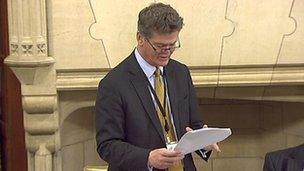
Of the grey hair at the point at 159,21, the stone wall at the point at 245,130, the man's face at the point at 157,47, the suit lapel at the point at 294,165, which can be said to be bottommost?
the stone wall at the point at 245,130

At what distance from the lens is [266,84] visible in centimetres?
280

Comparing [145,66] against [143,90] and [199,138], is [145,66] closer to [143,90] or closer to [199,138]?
[143,90]

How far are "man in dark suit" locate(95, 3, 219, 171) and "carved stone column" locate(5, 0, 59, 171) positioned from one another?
96 cm

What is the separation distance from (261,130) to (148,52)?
1.68 metres

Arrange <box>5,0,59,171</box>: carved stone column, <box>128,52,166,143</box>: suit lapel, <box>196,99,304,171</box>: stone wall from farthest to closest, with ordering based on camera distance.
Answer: <box>196,99,304,171</box>: stone wall
<box>5,0,59,171</box>: carved stone column
<box>128,52,166,143</box>: suit lapel

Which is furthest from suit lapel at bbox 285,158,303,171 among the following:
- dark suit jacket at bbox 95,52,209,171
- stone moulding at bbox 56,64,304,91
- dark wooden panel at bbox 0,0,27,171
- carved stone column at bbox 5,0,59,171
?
dark wooden panel at bbox 0,0,27,171

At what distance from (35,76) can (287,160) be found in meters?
1.28

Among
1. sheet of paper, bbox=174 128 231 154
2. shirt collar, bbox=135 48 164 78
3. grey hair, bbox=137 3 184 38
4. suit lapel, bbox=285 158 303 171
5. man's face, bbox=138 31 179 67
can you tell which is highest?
grey hair, bbox=137 3 184 38

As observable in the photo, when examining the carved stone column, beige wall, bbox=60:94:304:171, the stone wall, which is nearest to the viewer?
the carved stone column

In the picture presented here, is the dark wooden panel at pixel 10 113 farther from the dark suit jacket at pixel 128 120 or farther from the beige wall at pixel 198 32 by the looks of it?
the dark suit jacket at pixel 128 120

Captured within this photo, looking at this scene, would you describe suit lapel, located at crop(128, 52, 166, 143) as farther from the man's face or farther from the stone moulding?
the stone moulding

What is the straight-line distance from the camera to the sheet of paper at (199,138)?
1627 mm

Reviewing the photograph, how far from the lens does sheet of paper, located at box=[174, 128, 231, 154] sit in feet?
5.34

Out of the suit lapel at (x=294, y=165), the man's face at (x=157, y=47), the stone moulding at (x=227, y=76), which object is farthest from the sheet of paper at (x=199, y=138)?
the stone moulding at (x=227, y=76)
